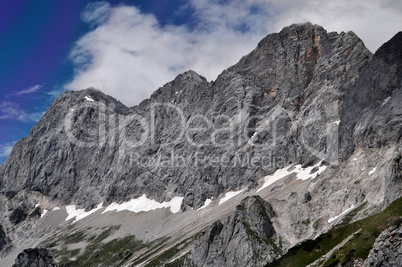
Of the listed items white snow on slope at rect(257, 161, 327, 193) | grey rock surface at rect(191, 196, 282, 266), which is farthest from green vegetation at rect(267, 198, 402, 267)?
white snow on slope at rect(257, 161, 327, 193)

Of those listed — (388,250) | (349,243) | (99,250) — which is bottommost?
(349,243)

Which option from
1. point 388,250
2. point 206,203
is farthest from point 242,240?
point 206,203

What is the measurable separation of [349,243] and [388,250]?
15.2 m

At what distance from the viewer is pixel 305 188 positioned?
393 ft

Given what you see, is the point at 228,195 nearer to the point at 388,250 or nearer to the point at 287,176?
the point at 287,176

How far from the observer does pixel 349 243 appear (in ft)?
178

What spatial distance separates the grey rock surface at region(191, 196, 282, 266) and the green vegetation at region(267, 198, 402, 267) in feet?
83.4

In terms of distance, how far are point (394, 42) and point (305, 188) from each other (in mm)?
63431

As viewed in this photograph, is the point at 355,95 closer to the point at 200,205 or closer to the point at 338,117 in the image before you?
the point at 338,117

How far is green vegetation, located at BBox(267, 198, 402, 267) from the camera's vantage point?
4981 centimetres

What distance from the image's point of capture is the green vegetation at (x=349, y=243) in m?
49.8

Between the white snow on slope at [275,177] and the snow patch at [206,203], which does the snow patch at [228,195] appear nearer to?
the snow patch at [206,203]

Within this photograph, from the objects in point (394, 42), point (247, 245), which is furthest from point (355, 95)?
point (247, 245)

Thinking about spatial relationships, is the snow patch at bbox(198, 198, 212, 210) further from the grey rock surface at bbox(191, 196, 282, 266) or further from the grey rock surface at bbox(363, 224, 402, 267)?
the grey rock surface at bbox(363, 224, 402, 267)
